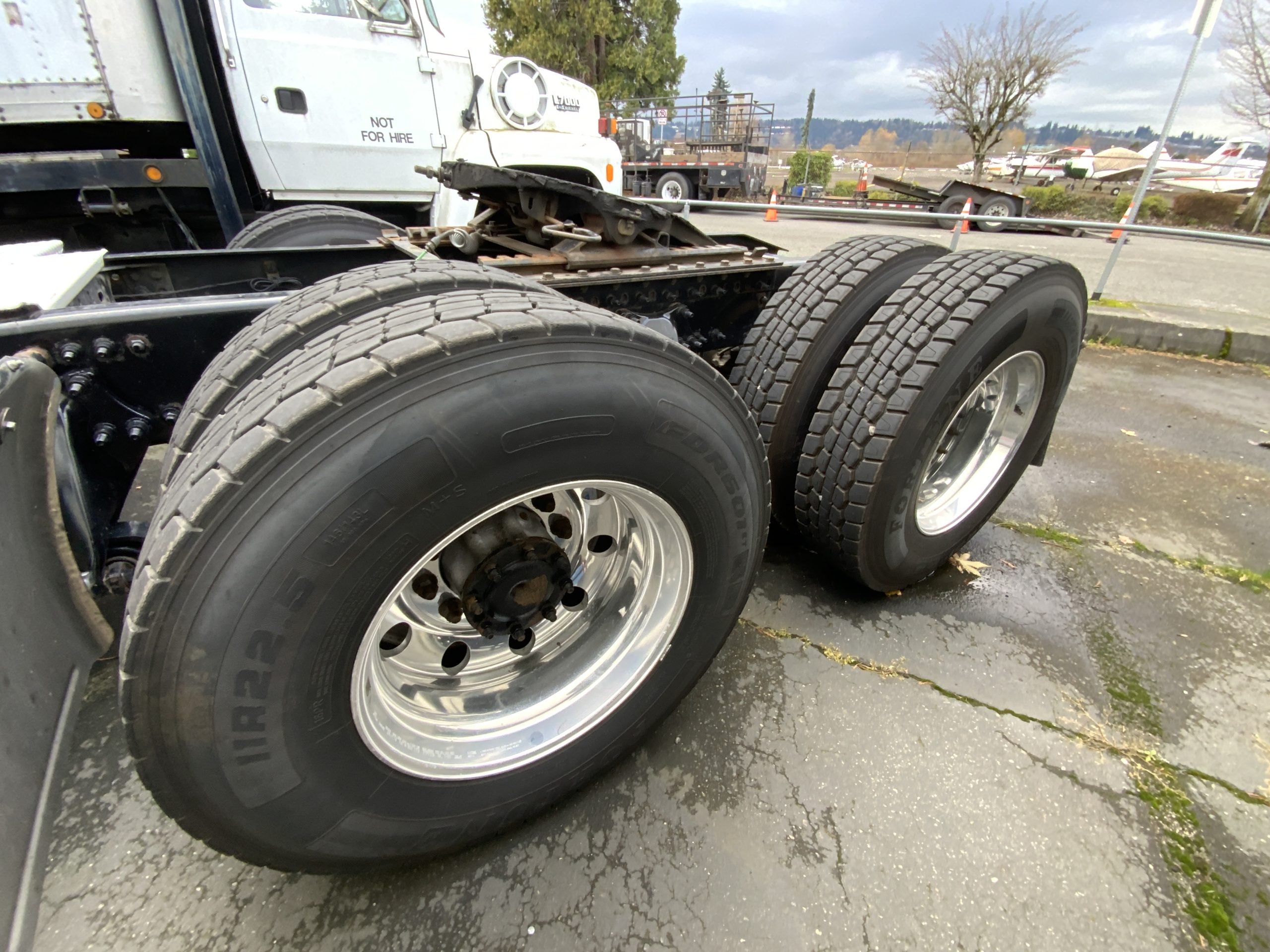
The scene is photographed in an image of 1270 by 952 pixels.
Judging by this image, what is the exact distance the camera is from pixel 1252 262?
37.9ft

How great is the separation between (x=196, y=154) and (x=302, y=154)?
681 mm

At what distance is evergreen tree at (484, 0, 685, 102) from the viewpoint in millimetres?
29062

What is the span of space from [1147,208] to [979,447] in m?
27.6

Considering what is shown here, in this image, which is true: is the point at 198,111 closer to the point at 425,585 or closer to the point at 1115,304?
the point at 425,585

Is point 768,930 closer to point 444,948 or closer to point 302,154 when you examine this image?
point 444,948

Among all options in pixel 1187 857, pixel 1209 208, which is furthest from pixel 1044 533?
pixel 1209 208

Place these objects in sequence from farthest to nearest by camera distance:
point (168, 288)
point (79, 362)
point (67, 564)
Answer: point (168, 288), point (79, 362), point (67, 564)

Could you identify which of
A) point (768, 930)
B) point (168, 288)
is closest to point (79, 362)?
point (168, 288)

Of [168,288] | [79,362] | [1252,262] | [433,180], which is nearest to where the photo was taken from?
[79,362]

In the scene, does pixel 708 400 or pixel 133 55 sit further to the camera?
pixel 133 55

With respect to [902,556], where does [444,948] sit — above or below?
below

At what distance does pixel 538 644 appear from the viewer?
70.4 inches

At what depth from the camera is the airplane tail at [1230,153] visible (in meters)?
42.7

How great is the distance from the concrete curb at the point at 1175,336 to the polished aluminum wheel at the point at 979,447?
386cm
